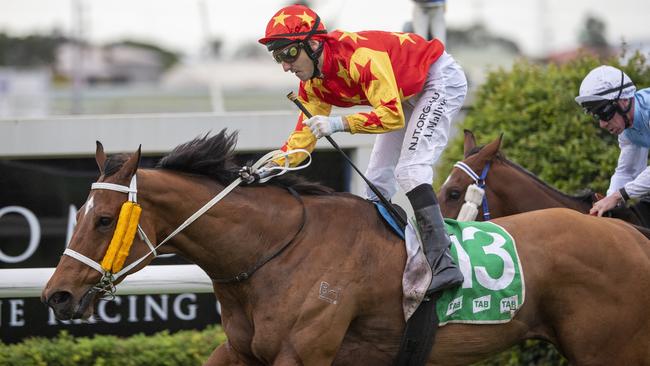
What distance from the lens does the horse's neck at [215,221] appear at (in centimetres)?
398

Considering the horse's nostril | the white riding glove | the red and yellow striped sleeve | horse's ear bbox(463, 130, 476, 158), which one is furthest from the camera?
horse's ear bbox(463, 130, 476, 158)

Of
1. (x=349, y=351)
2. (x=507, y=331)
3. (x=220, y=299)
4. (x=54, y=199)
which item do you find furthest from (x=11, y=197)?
(x=507, y=331)

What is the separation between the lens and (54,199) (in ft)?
21.4

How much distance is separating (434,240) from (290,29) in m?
1.15

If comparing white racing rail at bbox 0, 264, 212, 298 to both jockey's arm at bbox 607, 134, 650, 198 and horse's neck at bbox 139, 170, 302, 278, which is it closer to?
horse's neck at bbox 139, 170, 302, 278

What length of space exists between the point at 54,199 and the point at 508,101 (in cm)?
327

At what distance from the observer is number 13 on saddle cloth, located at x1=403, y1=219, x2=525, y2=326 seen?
4.28 m

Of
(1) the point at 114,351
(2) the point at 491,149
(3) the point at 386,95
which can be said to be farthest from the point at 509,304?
(1) the point at 114,351

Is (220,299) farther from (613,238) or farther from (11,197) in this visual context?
(11,197)

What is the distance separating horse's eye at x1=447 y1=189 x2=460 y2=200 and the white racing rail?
1537 mm

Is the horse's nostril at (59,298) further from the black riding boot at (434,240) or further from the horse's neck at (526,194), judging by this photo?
the horse's neck at (526,194)

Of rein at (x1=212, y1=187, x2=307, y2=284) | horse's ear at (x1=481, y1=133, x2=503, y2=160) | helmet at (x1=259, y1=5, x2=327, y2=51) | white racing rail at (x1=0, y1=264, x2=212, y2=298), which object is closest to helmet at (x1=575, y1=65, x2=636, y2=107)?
horse's ear at (x1=481, y1=133, x2=503, y2=160)

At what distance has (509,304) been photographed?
438 cm

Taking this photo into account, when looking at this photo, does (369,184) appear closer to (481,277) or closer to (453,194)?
(481,277)
